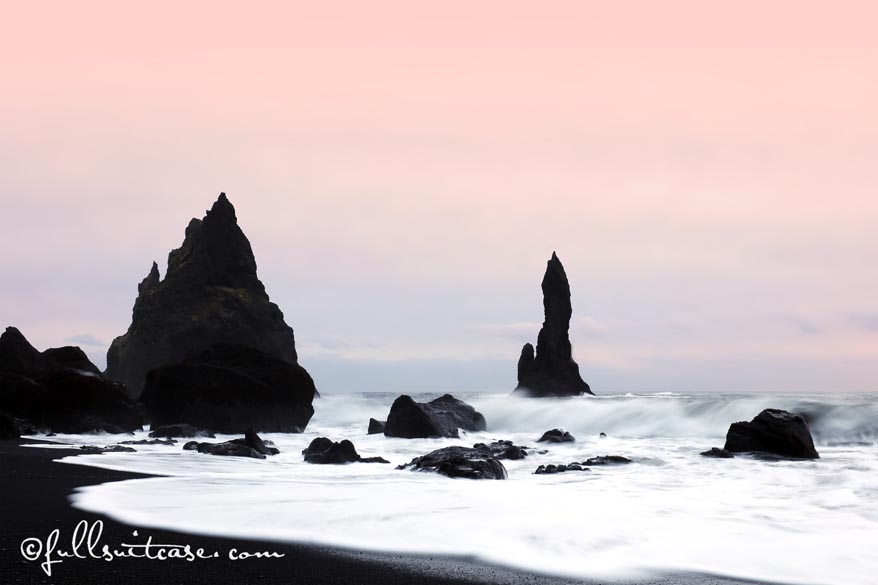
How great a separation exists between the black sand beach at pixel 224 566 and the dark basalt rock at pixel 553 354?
240ft

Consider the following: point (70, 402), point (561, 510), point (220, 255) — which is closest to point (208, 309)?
point (220, 255)

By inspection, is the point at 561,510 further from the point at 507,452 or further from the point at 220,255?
the point at 220,255

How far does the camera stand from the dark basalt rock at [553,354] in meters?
80.2

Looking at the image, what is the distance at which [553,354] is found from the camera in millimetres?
81500

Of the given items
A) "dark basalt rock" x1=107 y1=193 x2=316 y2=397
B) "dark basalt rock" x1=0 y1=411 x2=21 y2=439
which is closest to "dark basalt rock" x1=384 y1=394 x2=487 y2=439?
"dark basalt rock" x1=0 y1=411 x2=21 y2=439

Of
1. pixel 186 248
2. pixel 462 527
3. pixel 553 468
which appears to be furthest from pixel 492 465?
pixel 186 248

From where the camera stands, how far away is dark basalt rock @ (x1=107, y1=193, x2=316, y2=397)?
56.9 m

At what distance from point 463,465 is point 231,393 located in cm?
1952

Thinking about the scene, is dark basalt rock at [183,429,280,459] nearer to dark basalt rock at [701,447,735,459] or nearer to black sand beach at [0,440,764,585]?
black sand beach at [0,440,764,585]

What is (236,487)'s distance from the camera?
12.6 metres

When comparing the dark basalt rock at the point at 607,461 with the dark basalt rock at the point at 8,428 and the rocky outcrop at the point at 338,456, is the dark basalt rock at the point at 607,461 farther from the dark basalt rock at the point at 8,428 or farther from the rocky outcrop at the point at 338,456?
the dark basalt rock at the point at 8,428

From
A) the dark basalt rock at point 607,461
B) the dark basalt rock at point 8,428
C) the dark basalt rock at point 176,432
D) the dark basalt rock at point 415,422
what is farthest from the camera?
the dark basalt rock at point 415,422

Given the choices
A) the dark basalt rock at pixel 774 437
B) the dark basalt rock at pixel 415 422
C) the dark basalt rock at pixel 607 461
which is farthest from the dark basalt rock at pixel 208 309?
the dark basalt rock at pixel 774 437

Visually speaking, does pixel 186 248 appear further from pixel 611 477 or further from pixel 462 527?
pixel 462 527
